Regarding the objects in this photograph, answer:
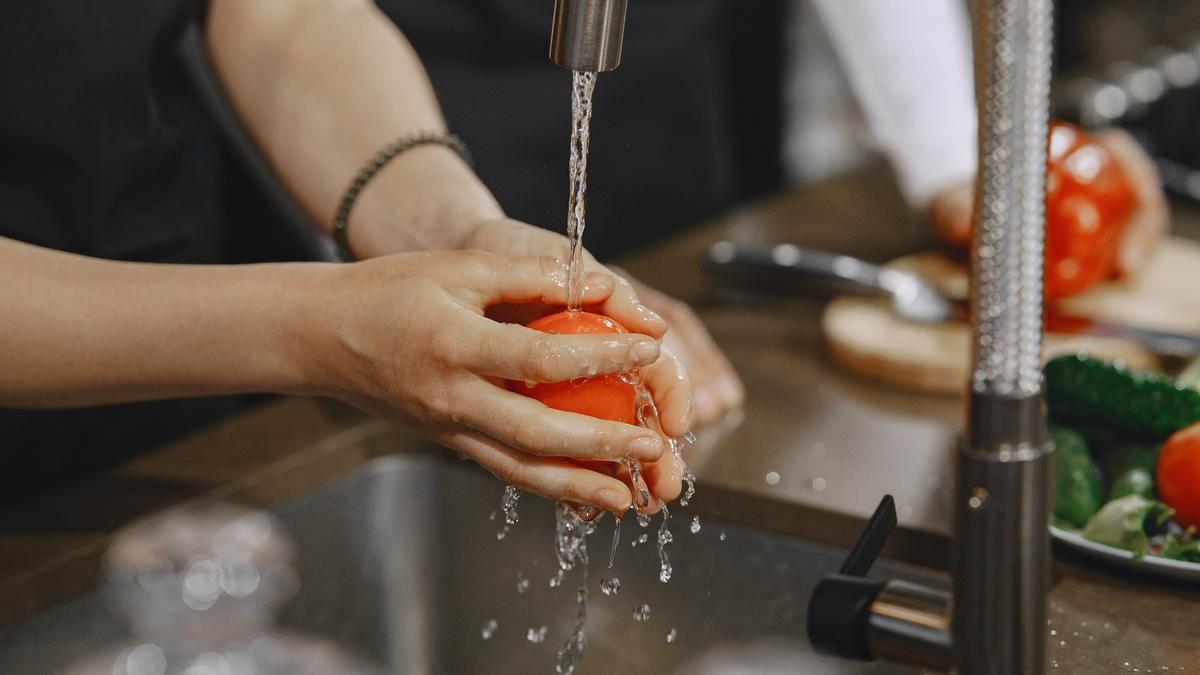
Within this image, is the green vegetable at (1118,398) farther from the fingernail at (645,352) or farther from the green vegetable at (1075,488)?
the fingernail at (645,352)

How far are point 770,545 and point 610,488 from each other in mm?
355

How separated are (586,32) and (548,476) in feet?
0.72

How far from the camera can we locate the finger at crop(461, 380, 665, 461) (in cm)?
60

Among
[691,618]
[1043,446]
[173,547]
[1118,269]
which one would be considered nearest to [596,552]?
[691,618]

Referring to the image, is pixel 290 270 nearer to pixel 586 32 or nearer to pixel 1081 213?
pixel 586 32

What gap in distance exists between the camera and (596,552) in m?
0.98

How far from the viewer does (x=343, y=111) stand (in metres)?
1.00

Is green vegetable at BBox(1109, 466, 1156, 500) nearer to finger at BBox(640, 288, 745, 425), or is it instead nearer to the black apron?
finger at BBox(640, 288, 745, 425)

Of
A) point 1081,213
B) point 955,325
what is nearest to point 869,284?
point 955,325

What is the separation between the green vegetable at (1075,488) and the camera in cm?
84

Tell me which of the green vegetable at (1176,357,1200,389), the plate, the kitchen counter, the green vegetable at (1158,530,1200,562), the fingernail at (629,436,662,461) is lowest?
the kitchen counter

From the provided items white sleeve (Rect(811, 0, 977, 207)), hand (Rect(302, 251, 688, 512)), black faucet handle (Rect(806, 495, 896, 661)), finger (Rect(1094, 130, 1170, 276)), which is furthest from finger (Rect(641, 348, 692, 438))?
white sleeve (Rect(811, 0, 977, 207))

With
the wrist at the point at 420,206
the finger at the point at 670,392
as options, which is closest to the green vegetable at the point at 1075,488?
the finger at the point at 670,392

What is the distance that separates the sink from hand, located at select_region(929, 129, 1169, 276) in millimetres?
603
